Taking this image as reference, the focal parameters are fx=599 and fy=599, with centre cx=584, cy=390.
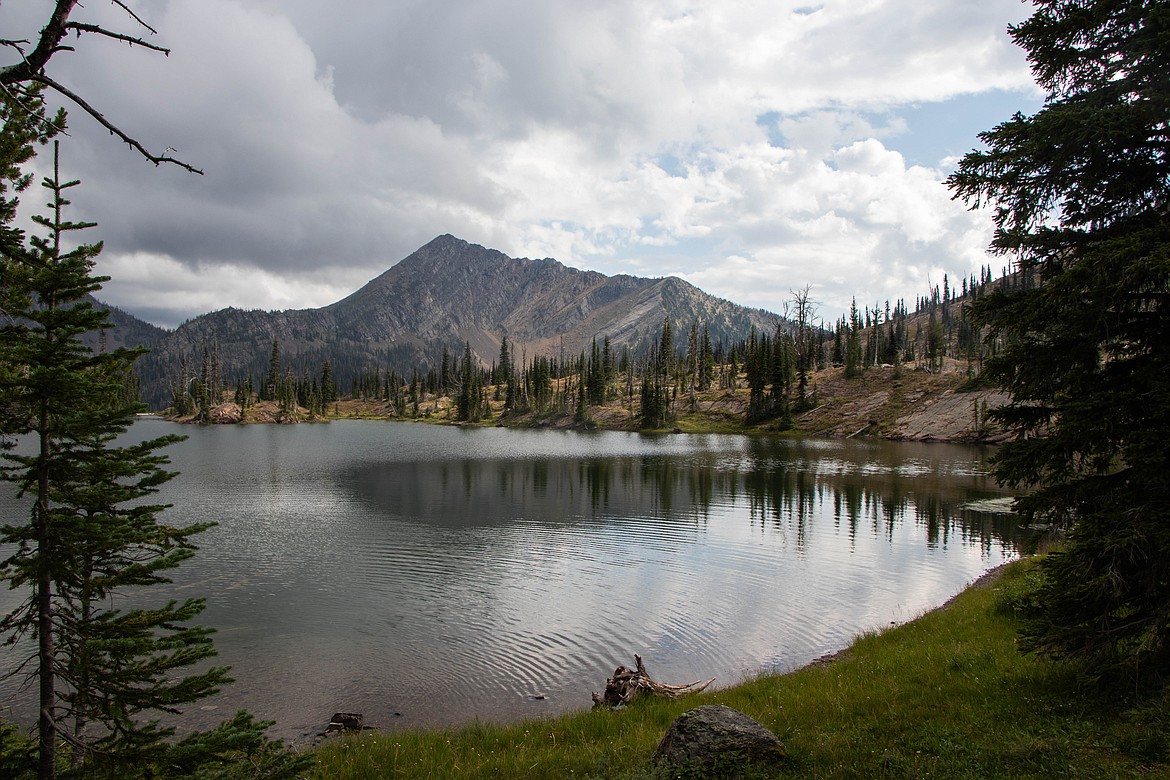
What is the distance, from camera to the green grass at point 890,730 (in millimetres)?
8648

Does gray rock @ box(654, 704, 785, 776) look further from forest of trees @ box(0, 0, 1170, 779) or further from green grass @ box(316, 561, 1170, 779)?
forest of trees @ box(0, 0, 1170, 779)

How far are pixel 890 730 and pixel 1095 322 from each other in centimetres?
779

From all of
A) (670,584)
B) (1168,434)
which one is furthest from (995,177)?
(670,584)

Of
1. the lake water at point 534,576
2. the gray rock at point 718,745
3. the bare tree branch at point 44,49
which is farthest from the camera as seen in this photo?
the lake water at point 534,576

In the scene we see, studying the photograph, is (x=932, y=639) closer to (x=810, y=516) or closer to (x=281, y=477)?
(x=810, y=516)

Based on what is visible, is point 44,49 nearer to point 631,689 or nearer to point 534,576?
point 631,689

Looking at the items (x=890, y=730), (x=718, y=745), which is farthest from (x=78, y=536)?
(x=890, y=730)

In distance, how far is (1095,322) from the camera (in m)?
9.84

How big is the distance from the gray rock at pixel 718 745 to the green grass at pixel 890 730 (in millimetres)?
373

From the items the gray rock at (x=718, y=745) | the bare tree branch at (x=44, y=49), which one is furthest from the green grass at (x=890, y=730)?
the bare tree branch at (x=44, y=49)

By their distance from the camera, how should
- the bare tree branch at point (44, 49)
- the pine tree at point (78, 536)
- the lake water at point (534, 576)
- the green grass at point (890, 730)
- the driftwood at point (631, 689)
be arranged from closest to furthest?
the bare tree branch at point (44, 49)
the pine tree at point (78, 536)
the green grass at point (890, 730)
the driftwood at point (631, 689)
the lake water at point (534, 576)

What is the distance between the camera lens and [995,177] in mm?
11688

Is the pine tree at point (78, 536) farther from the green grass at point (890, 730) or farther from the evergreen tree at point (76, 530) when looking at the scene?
the green grass at point (890, 730)

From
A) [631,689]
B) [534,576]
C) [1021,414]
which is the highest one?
[1021,414]
